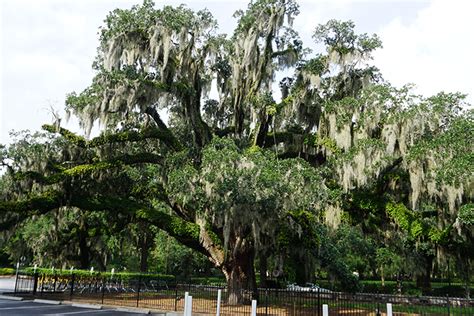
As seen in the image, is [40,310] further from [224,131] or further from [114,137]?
[224,131]

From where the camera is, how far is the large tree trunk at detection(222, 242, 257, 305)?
695 inches

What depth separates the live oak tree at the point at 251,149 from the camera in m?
15.0

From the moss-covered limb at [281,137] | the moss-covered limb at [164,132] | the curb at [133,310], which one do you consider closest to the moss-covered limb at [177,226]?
the moss-covered limb at [164,132]

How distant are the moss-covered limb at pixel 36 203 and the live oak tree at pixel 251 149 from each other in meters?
0.06

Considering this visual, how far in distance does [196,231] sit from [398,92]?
10592 mm

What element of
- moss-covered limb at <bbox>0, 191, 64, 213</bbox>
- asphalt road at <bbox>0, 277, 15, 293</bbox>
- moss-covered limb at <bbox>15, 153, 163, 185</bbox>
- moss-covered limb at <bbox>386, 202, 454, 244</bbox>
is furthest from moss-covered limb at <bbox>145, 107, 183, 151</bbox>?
asphalt road at <bbox>0, 277, 15, 293</bbox>

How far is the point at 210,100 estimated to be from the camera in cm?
2414

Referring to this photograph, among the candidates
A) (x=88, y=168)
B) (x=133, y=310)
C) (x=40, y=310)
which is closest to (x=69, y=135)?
(x=88, y=168)

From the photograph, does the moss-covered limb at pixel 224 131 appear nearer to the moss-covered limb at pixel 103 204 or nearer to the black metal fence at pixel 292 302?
the moss-covered limb at pixel 103 204

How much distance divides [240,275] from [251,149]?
19.4 feet

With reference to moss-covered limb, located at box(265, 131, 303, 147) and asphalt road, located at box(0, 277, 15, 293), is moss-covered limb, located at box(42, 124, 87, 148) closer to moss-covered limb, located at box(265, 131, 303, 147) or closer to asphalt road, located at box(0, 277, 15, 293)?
asphalt road, located at box(0, 277, 15, 293)

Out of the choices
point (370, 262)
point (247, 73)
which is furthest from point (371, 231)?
point (370, 262)

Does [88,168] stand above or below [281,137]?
below

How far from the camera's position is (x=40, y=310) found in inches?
566
